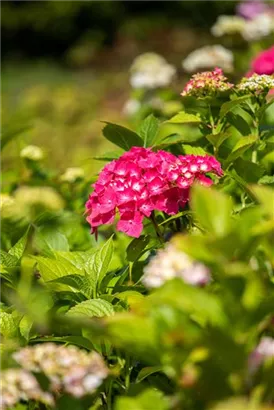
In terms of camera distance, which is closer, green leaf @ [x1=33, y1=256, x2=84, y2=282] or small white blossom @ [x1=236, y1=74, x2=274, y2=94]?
green leaf @ [x1=33, y1=256, x2=84, y2=282]

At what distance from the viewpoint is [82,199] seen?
8.25ft

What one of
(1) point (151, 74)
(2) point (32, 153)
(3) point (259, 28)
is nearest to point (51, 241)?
(2) point (32, 153)

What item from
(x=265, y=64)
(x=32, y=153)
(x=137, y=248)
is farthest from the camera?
(x=32, y=153)

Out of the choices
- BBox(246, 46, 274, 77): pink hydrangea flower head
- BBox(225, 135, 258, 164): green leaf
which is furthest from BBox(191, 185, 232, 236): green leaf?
BBox(246, 46, 274, 77): pink hydrangea flower head

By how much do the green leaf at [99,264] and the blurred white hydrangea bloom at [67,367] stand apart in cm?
47

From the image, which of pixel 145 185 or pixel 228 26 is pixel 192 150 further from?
pixel 228 26

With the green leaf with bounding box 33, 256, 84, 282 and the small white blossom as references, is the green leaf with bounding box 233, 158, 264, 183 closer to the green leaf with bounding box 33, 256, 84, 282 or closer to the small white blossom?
the small white blossom

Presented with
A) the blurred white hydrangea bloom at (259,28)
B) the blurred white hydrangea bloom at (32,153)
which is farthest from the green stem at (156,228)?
the blurred white hydrangea bloom at (259,28)

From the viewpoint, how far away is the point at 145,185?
1.61 metres

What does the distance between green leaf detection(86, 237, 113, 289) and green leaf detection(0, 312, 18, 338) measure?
6.0 inches

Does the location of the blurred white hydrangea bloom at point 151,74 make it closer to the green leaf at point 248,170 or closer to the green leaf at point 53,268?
the green leaf at point 248,170

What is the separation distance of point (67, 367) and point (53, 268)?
534 millimetres

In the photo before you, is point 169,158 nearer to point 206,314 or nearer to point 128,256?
point 128,256

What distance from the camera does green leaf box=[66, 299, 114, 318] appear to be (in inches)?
59.1
